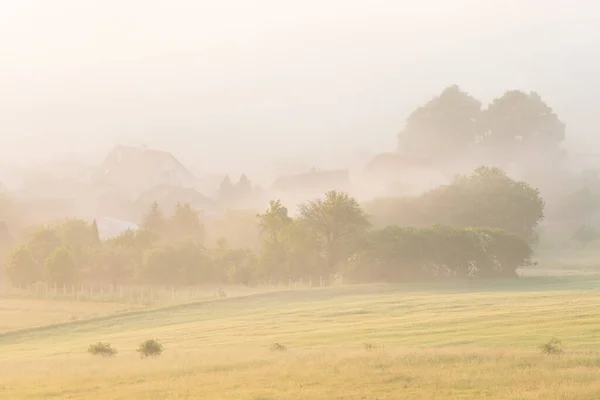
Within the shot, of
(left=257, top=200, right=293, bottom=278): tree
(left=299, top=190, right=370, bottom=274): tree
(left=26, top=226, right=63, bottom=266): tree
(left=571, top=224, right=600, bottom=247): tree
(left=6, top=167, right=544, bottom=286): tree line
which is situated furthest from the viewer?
(left=571, top=224, right=600, bottom=247): tree

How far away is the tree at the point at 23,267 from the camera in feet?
373

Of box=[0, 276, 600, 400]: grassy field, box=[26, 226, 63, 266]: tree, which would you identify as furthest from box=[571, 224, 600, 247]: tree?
box=[0, 276, 600, 400]: grassy field

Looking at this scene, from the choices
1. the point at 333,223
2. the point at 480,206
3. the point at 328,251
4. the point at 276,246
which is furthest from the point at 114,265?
the point at 480,206

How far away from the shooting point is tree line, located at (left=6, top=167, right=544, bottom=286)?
3898 inches

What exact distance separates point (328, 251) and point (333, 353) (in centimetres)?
7629

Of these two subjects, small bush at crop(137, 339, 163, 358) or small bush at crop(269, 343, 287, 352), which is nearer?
small bush at crop(269, 343, 287, 352)

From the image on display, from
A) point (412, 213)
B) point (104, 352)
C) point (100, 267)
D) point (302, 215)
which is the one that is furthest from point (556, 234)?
point (104, 352)

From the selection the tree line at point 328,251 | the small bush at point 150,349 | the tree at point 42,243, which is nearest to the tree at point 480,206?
the tree line at point 328,251

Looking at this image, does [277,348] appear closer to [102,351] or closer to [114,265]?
[102,351]

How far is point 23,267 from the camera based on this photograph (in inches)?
4481

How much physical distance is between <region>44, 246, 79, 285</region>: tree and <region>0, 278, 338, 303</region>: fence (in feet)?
4.46

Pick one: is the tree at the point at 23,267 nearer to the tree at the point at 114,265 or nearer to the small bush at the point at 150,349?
the tree at the point at 114,265

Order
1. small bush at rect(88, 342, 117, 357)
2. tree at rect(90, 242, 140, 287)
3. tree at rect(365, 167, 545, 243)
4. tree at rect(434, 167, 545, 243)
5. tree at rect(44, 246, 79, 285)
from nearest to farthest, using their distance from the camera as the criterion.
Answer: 1. small bush at rect(88, 342, 117, 357)
2. tree at rect(44, 246, 79, 285)
3. tree at rect(90, 242, 140, 287)
4. tree at rect(434, 167, 545, 243)
5. tree at rect(365, 167, 545, 243)

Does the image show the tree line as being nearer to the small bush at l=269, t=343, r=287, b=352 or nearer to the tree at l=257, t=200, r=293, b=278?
the tree at l=257, t=200, r=293, b=278
